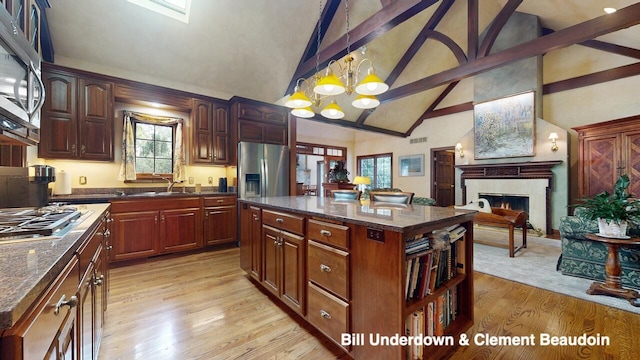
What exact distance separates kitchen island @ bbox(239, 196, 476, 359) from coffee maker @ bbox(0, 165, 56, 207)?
1.81 meters

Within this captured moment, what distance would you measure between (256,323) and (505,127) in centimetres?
663

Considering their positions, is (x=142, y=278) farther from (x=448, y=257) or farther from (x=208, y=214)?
(x=448, y=257)

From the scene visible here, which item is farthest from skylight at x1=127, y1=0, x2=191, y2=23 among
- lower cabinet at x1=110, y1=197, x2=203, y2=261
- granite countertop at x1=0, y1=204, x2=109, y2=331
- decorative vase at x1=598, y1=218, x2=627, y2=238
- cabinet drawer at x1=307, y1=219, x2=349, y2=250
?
decorative vase at x1=598, y1=218, x2=627, y2=238

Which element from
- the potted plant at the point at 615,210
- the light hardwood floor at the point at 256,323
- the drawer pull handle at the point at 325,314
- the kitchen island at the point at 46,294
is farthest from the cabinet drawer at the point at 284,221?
the potted plant at the point at 615,210

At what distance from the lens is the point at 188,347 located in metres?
1.68

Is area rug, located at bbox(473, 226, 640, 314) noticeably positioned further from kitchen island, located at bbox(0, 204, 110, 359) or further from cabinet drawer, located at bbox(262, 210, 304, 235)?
kitchen island, located at bbox(0, 204, 110, 359)

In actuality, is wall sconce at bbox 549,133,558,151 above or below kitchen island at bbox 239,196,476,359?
above

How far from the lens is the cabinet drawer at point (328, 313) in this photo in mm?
1531

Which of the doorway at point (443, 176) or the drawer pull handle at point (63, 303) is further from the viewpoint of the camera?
the doorway at point (443, 176)

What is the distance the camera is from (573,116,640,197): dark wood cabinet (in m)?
4.09

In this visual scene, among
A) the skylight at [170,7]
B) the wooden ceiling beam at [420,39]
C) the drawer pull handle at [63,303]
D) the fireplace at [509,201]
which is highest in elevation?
the wooden ceiling beam at [420,39]

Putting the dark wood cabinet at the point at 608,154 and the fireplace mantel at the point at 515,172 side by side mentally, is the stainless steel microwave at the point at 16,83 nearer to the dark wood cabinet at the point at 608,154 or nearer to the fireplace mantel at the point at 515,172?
the dark wood cabinet at the point at 608,154

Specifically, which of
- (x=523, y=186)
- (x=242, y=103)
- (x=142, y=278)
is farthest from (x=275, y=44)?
(x=523, y=186)

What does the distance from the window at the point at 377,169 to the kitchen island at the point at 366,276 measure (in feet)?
24.4
